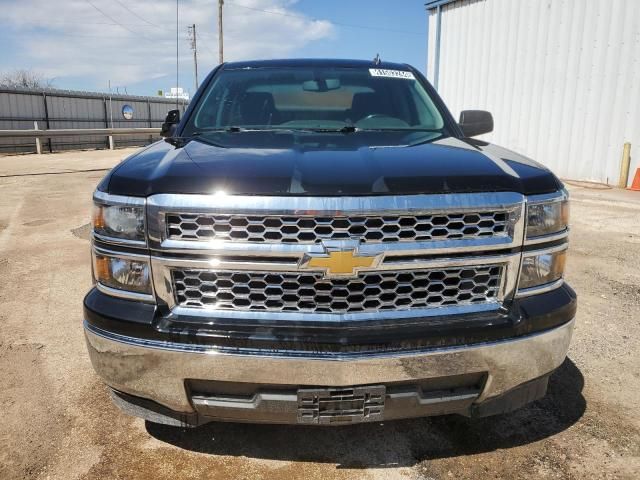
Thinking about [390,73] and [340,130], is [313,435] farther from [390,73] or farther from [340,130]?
[390,73]

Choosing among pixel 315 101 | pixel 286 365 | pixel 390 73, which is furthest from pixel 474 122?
pixel 286 365

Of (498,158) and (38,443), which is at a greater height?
(498,158)

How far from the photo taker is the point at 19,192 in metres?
10.3

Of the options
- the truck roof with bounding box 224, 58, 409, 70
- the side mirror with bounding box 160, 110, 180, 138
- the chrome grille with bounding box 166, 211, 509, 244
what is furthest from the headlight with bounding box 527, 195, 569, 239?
the side mirror with bounding box 160, 110, 180, 138

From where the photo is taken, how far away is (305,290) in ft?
6.22

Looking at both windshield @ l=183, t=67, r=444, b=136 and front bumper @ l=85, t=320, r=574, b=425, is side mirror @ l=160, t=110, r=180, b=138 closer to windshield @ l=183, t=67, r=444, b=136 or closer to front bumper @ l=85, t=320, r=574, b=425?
windshield @ l=183, t=67, r=444, b=136

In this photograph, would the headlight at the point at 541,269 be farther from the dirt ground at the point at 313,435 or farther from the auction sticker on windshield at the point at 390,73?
the auction sticker on windshield at the point at 390,73

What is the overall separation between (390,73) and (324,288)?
2256mm

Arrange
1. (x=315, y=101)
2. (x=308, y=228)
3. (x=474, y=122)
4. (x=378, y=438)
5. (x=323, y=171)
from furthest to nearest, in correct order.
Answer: (x=474, y=122), (x=315, y=101), (x=378, y=438), (x=323, y=171), (x=308, y=228)

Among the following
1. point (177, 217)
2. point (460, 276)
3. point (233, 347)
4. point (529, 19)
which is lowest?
point (233, 347)

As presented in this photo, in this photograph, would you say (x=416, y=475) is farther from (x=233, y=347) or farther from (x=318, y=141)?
(x=318, y=141)

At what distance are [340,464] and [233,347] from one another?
0.83 metres

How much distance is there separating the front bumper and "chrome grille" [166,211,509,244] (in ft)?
1.34

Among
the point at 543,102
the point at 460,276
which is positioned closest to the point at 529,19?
the point at 543,102
